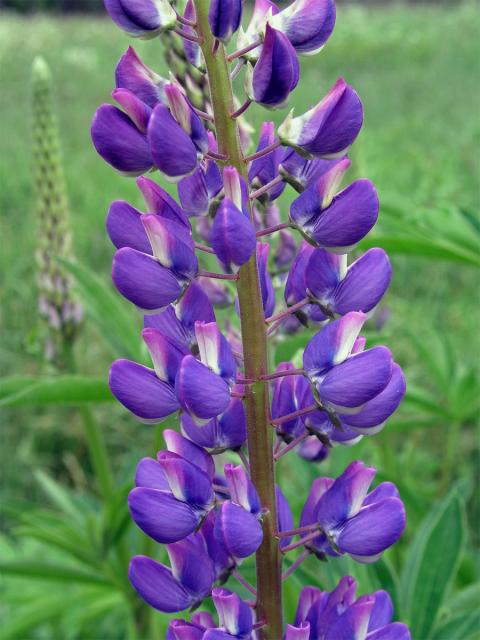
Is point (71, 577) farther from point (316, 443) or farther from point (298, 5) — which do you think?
point (298, 5)

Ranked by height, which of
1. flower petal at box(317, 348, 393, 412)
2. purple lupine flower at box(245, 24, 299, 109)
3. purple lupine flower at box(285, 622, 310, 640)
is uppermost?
purple lupine flower at box(245, 24, 299, 109)

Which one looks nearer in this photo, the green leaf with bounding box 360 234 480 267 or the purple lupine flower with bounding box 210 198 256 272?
the purple lupine flower with bounding box 210 198 256 272

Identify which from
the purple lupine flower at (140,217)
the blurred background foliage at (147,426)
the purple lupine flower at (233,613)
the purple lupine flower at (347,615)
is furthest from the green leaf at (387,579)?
the purple lupine flower at (140,217)

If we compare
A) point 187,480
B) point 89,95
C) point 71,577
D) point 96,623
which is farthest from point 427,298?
point 89,95

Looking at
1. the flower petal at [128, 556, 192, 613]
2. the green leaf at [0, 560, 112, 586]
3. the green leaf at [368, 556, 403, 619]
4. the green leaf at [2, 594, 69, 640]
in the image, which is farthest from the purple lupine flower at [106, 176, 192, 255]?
the green leaf at [2, 594, 69, 640]

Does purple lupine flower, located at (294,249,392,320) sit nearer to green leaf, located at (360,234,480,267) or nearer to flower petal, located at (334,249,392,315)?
flower petal, located at (334,249,392,315)

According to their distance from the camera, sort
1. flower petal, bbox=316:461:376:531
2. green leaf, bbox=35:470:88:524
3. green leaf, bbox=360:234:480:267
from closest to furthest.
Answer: flower petal, bbox=316:461:376:531, green leaf, bbox=360:234:480:267, green leaf, bbox=35:470:88:524

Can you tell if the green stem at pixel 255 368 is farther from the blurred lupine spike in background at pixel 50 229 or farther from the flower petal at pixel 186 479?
the blurred lupine spike in background at pixel 50 229
